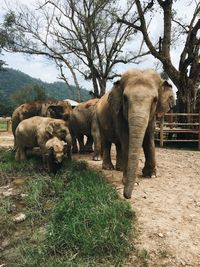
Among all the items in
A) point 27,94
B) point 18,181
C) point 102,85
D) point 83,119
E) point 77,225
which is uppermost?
point 27,94

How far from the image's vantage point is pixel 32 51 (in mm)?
28547

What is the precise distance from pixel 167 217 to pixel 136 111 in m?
1.71

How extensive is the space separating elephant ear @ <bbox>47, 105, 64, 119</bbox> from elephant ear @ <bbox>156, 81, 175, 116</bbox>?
16.7 feet

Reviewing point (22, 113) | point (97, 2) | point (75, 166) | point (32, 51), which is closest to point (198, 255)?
point (75, 166)

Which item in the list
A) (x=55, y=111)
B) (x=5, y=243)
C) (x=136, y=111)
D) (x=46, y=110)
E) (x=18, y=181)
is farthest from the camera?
(x=55, y=111)

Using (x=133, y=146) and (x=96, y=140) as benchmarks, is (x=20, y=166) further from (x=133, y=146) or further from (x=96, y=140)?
(x=133, y=146)

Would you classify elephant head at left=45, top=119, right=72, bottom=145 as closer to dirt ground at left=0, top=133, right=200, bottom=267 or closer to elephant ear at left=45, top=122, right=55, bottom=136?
elephant ear at left=45, top=122, right=55, bottom=136

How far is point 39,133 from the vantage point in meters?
10.4

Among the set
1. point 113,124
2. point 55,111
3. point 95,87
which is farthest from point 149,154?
point 95,87

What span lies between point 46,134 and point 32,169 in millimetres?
992

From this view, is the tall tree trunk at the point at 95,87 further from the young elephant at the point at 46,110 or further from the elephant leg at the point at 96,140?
the elephant leg at the point at 96,140

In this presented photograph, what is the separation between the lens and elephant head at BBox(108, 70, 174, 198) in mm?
6865

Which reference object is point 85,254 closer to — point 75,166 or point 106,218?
point 106,218

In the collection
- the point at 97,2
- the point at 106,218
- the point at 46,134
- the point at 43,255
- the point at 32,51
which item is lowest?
the point at 43,255
